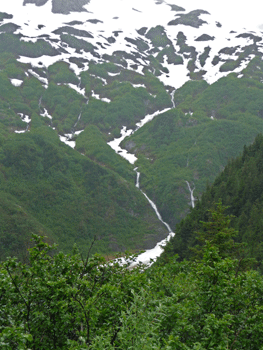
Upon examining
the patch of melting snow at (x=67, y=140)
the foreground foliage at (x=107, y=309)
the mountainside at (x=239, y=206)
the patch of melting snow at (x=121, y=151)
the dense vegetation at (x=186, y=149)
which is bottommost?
the patch of melting snow at (x=121, y=151)

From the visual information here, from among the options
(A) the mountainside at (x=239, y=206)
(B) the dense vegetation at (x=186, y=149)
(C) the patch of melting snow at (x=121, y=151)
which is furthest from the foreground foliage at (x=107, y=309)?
(C) the patch of melting snow at (x=121, y=151)

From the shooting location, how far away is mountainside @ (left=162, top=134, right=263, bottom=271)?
55.5 meters

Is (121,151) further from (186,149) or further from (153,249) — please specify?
(153,249)

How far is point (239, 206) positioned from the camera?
70.9 meters

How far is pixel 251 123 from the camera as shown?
182750 millimetres

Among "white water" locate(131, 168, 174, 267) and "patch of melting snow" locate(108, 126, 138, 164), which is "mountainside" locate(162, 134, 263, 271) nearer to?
"white water" locate(131, 168, 174, 267)

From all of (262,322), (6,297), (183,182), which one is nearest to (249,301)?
(262,322)

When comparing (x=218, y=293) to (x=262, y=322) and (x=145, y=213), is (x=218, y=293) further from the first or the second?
(x=145, y=213)

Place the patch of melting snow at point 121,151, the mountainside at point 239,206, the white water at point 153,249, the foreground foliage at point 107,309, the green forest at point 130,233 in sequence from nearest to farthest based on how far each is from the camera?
the foreground foliage at point 107,309
the green forest at point 130,233
the mountainside at point 239,206
the white water at point 153,249
the patch of melting snow at point 121,151

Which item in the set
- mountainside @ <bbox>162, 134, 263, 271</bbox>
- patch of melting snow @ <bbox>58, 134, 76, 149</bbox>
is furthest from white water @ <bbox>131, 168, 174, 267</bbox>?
patch of melting snow @ <bbox>58, 134, 76, 149</bbox>

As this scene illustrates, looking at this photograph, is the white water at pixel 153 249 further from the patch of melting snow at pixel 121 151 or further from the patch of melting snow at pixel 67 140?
the patch of melting snow at pixel 67 140

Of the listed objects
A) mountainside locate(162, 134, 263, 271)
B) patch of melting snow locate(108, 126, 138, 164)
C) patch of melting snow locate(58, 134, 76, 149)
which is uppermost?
mountainside locate(162, 134, 263, 271)

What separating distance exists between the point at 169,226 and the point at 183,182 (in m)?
27.6

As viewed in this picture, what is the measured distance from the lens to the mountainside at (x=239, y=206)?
55.5 m
